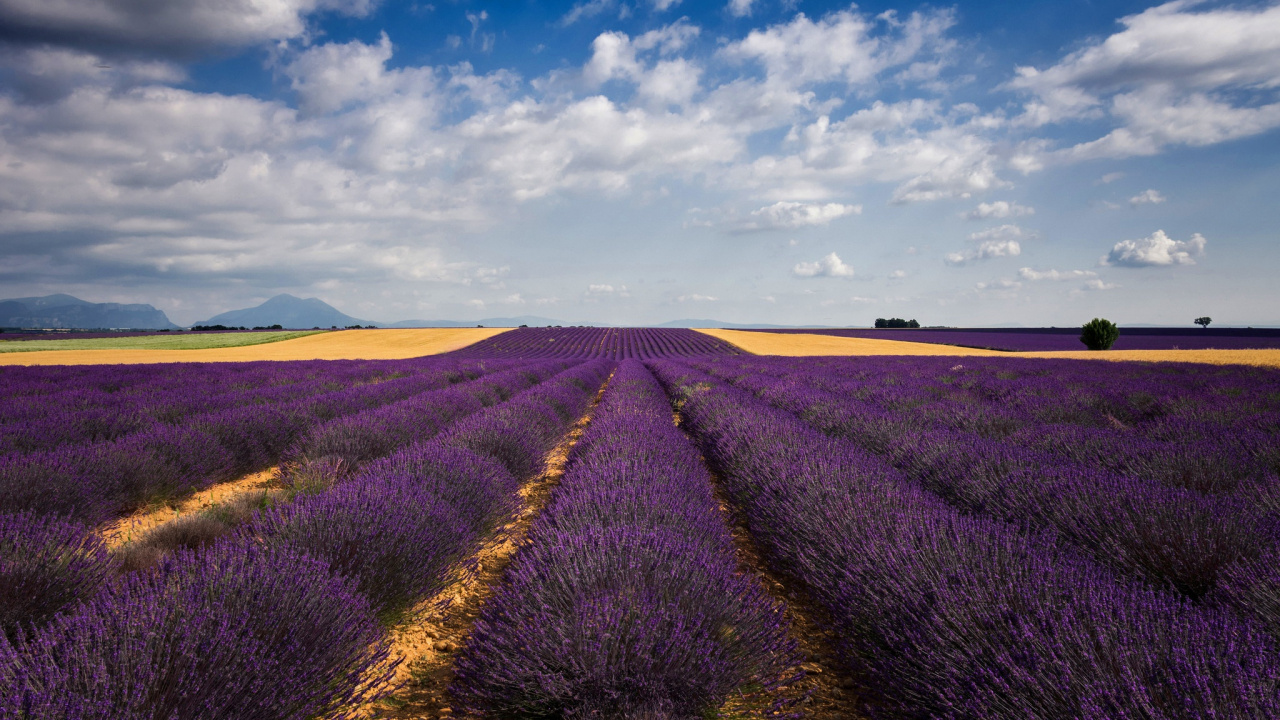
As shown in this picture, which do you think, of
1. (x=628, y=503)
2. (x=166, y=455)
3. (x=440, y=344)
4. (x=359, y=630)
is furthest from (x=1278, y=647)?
(x=440, y=344)

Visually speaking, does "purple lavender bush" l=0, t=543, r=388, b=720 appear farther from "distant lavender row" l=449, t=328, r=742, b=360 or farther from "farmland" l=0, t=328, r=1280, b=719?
"distant lavender row" l=449, t=328, r=742, b=360

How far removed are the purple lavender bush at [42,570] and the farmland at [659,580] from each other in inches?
0.4

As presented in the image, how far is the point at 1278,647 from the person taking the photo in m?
1.41

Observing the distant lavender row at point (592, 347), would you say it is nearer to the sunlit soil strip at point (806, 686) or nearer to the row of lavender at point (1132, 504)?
the row of lavender at point (1132, 504)

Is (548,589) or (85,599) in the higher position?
(548,589)

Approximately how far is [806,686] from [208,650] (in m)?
1.94

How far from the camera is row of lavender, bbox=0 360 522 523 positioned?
10.3ft

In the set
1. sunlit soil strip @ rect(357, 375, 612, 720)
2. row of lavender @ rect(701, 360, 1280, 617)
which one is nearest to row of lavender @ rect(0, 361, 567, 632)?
sunlit soil strip @ rect(357, 375, 612, 720)

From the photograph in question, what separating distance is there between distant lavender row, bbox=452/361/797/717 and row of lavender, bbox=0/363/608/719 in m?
0.44

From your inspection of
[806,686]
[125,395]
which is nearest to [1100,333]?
[806,686]

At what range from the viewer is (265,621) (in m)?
1.56

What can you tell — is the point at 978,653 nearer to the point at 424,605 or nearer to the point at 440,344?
the point at 424,605

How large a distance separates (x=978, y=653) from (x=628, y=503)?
1.48 meters

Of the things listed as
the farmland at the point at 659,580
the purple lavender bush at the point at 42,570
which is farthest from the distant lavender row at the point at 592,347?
the purple lavender bush at the point at 42,570
